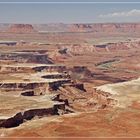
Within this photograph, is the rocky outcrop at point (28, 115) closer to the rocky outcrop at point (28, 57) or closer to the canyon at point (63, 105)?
the canyon at point (63, 105)

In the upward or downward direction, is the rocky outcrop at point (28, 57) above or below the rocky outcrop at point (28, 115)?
above

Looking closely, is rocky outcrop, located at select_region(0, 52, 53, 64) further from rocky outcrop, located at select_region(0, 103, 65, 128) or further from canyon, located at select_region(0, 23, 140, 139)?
rocky outcrop, located at select_region(0, 103, 65, 128)

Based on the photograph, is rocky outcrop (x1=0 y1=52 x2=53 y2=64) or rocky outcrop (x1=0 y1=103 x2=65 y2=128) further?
rocky outcrop (x1=0 y1=52 x2=53 y2=64)

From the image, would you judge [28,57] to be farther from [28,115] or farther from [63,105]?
[28,115]

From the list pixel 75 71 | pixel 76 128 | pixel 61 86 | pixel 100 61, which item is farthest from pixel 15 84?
pixel 100 61

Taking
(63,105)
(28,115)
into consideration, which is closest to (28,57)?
(63,105)

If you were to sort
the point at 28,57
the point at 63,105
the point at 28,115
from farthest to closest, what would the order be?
1. the point at 28,57
2. the point at 63,105
3. the point at 28,115

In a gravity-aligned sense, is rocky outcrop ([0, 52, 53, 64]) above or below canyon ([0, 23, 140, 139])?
above

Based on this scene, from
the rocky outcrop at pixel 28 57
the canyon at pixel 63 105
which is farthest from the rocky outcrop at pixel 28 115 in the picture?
the rocky outcrop at pixel 28 57

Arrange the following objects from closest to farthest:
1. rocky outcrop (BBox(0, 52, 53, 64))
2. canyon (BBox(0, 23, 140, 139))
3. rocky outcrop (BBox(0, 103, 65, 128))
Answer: canyon (BBox(0, 23, 140, 139)), rocky outcrop (BBox(0, 103, 65, 128)), rocky outcrop (BBox(0, 52, 53, 64))

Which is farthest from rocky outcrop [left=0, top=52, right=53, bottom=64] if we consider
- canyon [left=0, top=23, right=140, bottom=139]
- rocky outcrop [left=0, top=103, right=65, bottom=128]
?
rocky outcrop [left=0, top=103, right=65, bottom=128]

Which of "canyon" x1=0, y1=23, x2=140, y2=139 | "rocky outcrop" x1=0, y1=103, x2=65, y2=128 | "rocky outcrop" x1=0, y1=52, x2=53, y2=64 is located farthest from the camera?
"rocky outcrop" x1=0, y1=52, x2=53, y2=64

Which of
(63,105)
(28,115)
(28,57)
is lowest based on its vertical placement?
(28,115)
